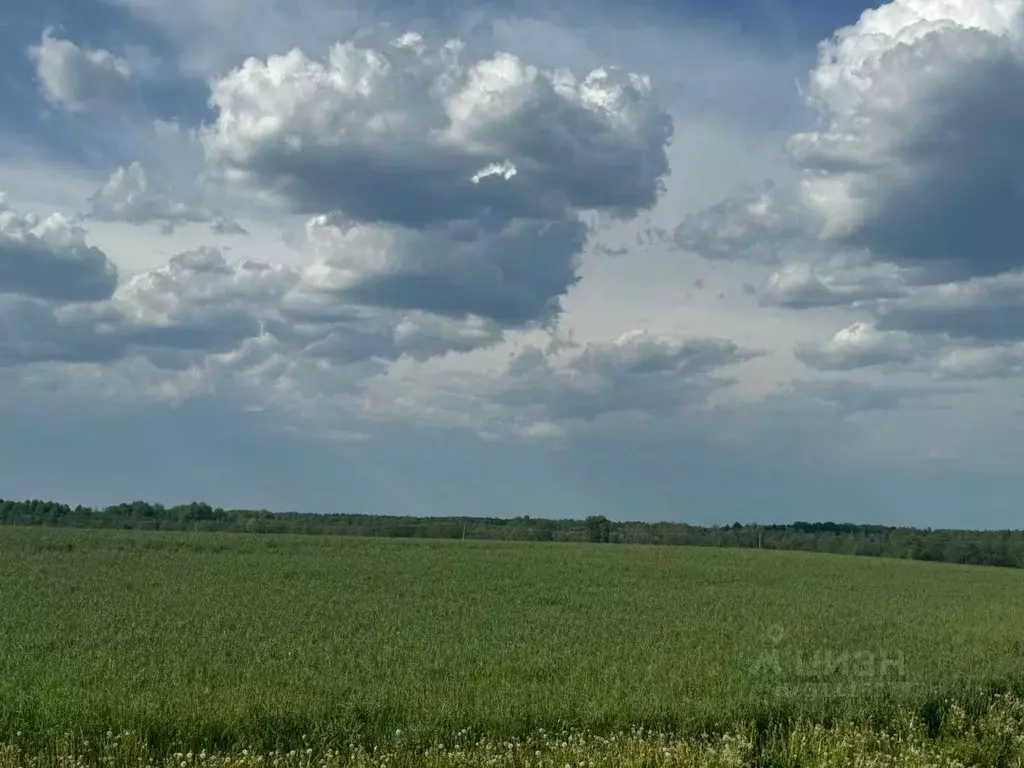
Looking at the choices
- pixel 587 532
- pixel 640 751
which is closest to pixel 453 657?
pixel 640 751

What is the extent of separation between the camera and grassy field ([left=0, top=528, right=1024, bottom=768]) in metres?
12.5

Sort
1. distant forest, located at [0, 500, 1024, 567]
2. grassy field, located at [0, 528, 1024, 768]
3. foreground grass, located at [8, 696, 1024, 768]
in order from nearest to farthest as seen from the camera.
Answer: foreground grass, located at [8, 696, 1024, 768], grassy field, located at [0, 528, 1024, 768], distant forest, located at [0, 500, 1024, 567]

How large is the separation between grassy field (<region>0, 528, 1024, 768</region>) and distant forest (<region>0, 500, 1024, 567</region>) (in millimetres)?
51568

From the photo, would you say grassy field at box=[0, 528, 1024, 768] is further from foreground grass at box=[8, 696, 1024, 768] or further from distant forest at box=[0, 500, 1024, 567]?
distant forest at box=[0, 500, 1024, 567]

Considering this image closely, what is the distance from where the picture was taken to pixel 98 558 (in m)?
41.8

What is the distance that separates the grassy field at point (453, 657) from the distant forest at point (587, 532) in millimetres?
51568

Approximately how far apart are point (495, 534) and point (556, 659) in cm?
8537

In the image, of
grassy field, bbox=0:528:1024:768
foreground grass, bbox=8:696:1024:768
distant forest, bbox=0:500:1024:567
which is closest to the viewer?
foreground grass, bbox=8:696:1024:768

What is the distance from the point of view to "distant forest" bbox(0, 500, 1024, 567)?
9475 centimetres

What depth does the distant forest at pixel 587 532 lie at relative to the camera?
9475 cm

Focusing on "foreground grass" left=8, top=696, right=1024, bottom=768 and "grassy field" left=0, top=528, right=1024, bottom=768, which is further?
"grassy field" left=0, top=528, right=1024, bottom=768

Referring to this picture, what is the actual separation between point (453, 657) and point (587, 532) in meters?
93.4

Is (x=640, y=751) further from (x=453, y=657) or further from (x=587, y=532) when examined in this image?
(x=587, y=532)

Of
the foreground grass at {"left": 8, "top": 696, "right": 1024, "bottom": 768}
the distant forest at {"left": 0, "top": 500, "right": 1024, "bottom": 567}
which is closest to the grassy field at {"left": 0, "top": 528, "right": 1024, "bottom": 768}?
the foreground grass at {"left": 8, "top": 696, "right": 1024, "bottom": 768}
